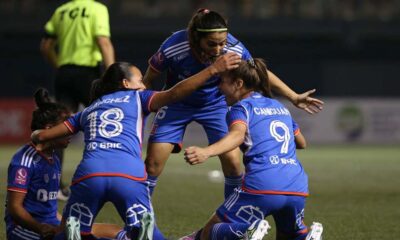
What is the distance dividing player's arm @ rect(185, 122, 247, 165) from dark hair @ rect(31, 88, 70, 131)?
41.2 inches

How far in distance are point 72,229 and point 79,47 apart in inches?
185

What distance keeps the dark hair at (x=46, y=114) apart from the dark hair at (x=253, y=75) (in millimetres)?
1029

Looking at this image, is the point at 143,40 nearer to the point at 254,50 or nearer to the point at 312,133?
the point at 254,50

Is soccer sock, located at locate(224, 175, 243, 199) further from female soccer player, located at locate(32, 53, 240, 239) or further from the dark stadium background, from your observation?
the dark stadium background

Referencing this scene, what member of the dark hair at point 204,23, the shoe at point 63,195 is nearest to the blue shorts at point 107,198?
the dark hair at point 204,23

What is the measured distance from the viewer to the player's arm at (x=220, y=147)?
481 centimetres

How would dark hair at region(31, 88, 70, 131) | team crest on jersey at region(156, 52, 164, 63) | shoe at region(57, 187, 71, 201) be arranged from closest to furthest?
dark hair at region(31, 88, 70, 131)
team crest on jersey at region(156, 52, 164, 63)
shoe at region(57, 187, 71, 201)

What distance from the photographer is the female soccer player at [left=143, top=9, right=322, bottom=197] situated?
684 centimetres

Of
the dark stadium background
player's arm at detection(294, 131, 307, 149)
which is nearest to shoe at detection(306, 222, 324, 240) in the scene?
player's arm at detection(294, 131, 307, 149)

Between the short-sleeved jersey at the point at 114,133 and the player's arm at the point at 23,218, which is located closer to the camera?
the short-sleeved jersey at the point at 114,133

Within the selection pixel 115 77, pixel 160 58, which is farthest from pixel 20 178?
pixel 160 58

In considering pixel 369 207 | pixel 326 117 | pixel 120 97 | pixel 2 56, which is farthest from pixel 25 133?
pixel 120 97

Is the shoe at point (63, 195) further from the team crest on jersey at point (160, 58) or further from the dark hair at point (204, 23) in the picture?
the dark hair at point (204, 23)

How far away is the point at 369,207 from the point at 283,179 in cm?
359
